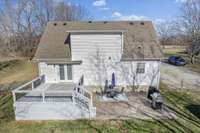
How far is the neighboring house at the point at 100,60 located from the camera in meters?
14.2

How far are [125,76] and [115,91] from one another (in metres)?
1.84

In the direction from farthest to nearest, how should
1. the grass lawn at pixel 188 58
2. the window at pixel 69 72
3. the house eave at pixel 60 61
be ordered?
the grass lawn at pixel 188 58 → the window at pixel 69 72 → the house eave at pixel 60 61

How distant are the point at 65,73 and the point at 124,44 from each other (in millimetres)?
5830

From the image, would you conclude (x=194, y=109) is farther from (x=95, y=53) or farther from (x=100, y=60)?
(x=95, y=53)

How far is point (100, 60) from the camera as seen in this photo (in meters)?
14.6

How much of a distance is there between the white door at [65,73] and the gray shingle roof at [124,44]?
2.35 feet

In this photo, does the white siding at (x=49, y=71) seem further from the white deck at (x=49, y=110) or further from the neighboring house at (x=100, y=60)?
the white deck at (x=49, y=110)

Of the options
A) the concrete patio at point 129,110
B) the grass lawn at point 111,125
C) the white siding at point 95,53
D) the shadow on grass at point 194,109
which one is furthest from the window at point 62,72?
the shadow on grass at point 194,109

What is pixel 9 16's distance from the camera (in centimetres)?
3919

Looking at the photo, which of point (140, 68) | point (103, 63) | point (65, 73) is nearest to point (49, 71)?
point (65, 73)

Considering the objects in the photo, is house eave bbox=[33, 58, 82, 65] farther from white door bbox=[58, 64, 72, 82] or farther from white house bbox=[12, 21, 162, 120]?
white door bbox=[58, 64, 72, 82]

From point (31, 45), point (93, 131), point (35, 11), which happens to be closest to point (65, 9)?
point (35, 11)

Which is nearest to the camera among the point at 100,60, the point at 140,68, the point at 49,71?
the point at 100,60

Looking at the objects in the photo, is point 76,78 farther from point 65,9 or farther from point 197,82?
point 65,9
